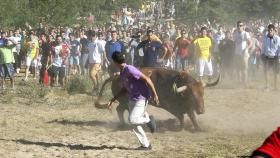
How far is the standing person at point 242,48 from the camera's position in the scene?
17.6m

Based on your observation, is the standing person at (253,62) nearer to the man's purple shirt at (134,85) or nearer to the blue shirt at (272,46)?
the blue shirt at (272,46)

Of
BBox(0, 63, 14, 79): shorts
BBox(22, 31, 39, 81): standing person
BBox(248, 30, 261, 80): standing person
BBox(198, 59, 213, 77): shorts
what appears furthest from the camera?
BBox(248, 30, 261, 80): standing person

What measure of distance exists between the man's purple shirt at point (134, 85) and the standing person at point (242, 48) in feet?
29.3

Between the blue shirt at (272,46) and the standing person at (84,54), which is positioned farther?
the standing person at (84,54)

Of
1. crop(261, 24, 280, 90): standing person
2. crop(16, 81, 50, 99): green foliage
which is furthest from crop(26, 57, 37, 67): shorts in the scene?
crop(261, 24, 280, 90): standing person

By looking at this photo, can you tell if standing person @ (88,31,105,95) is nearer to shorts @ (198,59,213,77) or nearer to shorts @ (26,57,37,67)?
shorts @ (198,59,213,77)

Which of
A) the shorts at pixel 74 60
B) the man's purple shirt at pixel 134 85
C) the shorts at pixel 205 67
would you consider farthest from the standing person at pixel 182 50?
the man's purple shirt at pixel 134 85

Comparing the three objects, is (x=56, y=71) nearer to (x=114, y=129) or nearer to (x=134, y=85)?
(x=114, y=129)

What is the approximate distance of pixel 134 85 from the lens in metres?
9.14

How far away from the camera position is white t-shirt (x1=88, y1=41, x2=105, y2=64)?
55.8 ft

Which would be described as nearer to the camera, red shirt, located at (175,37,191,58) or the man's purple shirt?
the man's purple shirt

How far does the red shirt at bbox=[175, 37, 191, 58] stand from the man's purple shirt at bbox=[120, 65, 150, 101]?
10.9 m

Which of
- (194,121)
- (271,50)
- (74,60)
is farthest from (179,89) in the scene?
(74,60)

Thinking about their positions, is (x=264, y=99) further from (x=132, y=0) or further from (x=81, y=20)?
(x=132, y=0)
